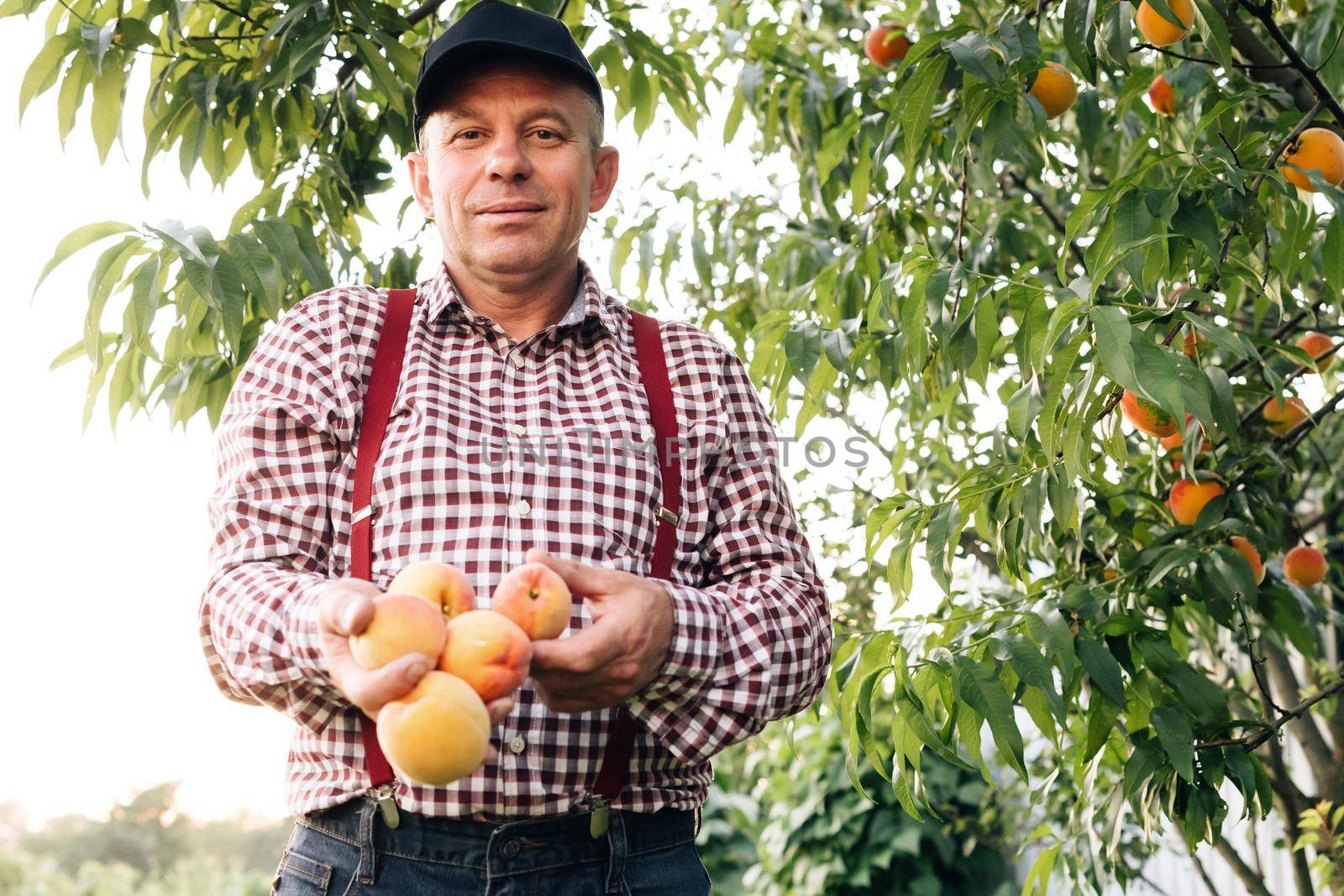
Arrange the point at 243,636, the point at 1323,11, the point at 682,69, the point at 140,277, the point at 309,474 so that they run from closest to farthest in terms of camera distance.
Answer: the point at 243,636 → the point at 309,474 → the point at 140,277 → the point at 1323,11 → the point at 682,69

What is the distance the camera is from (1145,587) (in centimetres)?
174

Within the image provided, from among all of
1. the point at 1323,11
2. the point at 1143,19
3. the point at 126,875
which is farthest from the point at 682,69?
the point at 126,875

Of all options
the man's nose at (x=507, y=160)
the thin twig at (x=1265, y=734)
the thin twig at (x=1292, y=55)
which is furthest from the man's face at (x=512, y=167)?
the thin twig at (x=1265, y=734)

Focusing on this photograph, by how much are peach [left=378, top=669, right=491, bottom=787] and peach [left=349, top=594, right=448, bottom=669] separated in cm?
3

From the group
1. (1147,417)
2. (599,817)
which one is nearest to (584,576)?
(599,817)

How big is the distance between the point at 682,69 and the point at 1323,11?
102cm

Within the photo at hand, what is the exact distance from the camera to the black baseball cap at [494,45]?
1.29 meters

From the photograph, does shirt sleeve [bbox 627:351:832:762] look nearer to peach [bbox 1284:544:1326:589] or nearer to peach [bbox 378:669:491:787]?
peach [bbox 378:669:491:787]

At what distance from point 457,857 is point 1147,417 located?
1.22 metres

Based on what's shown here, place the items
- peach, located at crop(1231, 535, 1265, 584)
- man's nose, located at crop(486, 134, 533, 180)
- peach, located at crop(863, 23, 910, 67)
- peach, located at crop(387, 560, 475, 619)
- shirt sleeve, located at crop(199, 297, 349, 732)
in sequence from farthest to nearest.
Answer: peach, located at crop(863, 23, 910, 67), peach, located at crop(1231, 535, 1265, 584), man's nose, located at crop(486, 134, 533, 180), shirt sleeve, located at crop(199, 297, 349, 732), peach, located at crop(387, 560, 475, 619)

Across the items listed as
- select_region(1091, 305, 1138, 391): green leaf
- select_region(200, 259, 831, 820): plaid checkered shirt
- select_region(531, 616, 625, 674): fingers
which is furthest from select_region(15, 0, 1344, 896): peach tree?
select_region(531, 616, 625, 674): fingers

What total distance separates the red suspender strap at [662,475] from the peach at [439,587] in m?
0.29

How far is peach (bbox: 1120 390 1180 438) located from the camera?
1.74 m

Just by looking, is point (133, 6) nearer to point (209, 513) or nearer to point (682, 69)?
point (682, 69)
